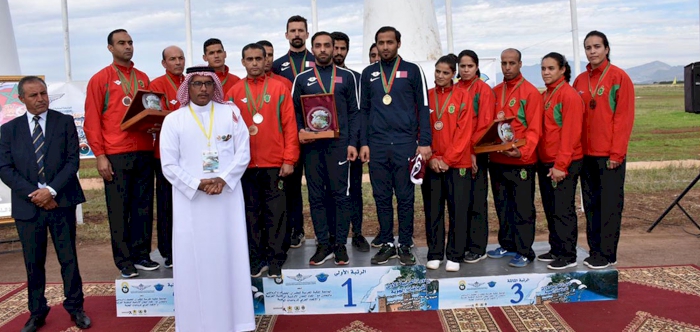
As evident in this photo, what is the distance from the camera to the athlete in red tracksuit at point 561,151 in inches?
197

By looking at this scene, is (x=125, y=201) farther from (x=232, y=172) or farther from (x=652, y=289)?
(x=652, y=289)

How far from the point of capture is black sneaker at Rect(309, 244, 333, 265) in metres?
5.18

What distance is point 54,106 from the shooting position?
9211 millimetres

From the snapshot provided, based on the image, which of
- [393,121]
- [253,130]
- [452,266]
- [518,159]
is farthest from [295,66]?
[452,266]

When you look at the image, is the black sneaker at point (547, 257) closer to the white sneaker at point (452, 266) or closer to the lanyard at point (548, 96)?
the white sneaker at point (452, 266)

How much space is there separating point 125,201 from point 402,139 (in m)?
2.53

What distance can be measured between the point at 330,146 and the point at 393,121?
600 mm

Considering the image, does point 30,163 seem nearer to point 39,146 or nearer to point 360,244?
point 39,146

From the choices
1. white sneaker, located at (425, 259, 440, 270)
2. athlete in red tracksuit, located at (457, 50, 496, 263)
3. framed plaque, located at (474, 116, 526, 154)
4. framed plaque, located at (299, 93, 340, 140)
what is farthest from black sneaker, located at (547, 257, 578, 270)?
framed plaque, located at (299, 93, 340, 140)

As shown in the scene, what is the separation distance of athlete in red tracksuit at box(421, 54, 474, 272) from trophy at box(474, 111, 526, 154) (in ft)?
0.44

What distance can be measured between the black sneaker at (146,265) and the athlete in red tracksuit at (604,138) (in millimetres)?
3981

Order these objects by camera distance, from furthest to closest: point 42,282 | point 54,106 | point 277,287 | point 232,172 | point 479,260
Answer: point 54,106
point 479,260
point 277,287
point 42,282
point 232,172

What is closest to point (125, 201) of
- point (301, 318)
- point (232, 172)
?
point (232, 172)

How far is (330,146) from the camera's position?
16.6 feet
